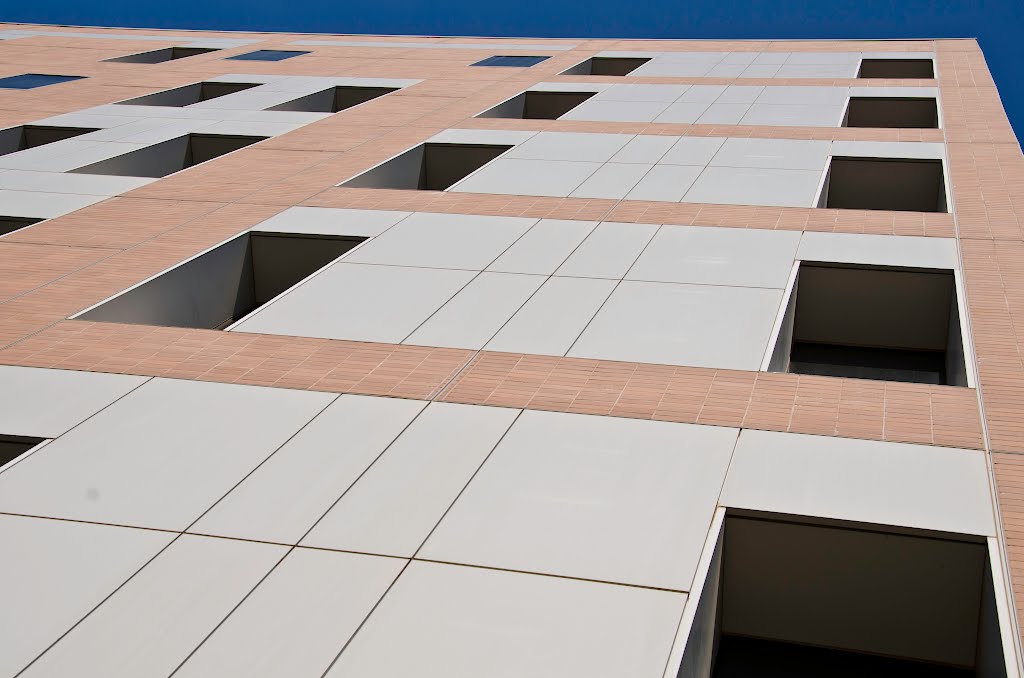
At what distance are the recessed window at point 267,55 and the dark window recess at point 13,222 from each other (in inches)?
467

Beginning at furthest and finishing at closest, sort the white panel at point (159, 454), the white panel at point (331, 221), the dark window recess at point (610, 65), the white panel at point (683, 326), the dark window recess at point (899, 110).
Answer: the dark window recess at point (610, 65) → the dark window recess at point (899, 110) → the white panel at point (331, 221) → the white panel at point (683, 326) → the white panel at point (159, 454)

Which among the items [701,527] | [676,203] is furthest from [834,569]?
[676,203]

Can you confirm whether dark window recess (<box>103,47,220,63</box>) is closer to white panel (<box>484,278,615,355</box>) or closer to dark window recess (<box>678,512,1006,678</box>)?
white panel (<box>484,278,615,355</box>)

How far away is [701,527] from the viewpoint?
16.1 ft

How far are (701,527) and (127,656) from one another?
234 centimetres

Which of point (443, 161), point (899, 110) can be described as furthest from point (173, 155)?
point (899, 110)

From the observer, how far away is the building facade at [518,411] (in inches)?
175

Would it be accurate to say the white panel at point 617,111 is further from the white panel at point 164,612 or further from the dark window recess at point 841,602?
the white panel at point 164,612

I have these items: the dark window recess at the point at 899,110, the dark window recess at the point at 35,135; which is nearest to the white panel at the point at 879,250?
the dark window recess at the point at 899,110

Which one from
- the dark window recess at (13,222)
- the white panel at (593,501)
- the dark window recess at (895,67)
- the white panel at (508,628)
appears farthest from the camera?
the dark window recess at (895,67)

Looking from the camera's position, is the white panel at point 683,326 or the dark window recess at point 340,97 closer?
the white panel at point 683,326

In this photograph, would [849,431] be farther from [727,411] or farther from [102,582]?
[102,582]

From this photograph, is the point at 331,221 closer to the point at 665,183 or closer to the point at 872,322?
the point at 665,183

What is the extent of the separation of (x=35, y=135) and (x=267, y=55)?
26.4ft
